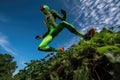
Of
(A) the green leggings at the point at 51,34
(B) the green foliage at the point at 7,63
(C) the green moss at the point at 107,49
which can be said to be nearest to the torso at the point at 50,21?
(A) the green leggings at the point at 51,34

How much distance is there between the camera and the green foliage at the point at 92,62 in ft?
8.52

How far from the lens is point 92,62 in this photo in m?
2.82

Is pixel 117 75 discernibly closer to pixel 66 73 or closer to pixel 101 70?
pixel 101 70

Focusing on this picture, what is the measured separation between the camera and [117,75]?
2.47m

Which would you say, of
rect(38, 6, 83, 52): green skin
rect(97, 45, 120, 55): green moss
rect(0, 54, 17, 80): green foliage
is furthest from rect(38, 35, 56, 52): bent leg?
rect(0, 54, 17, 80): green foliage

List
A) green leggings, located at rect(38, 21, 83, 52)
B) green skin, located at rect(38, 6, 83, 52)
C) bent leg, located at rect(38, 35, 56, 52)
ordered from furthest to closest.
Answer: bent leg, located at rect(38, 35, 56, 52) → green skin, located at rect(38, 6, 83, 52) → green leggings, located at rect(38, 21, 83, 52)

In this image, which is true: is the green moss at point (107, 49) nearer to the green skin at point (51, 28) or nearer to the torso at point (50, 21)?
the green skin at point (51, 28)

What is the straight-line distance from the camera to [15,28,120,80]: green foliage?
2.60 m

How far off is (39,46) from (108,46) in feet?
24.4

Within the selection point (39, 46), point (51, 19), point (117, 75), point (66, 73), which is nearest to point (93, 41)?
point (66, 73)

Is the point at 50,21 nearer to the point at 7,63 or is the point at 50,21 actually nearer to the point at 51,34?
the point at 51,34

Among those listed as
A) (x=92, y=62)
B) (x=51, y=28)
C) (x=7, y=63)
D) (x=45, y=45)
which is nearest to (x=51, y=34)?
(x=51, y=28)

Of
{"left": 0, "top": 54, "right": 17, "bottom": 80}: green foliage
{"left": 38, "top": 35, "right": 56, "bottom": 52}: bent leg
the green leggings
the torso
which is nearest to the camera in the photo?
the green leggings

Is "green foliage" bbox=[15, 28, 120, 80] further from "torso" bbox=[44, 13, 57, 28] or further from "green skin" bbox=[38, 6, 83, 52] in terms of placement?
"torso" bbox=[44, 13, 57, 28]
